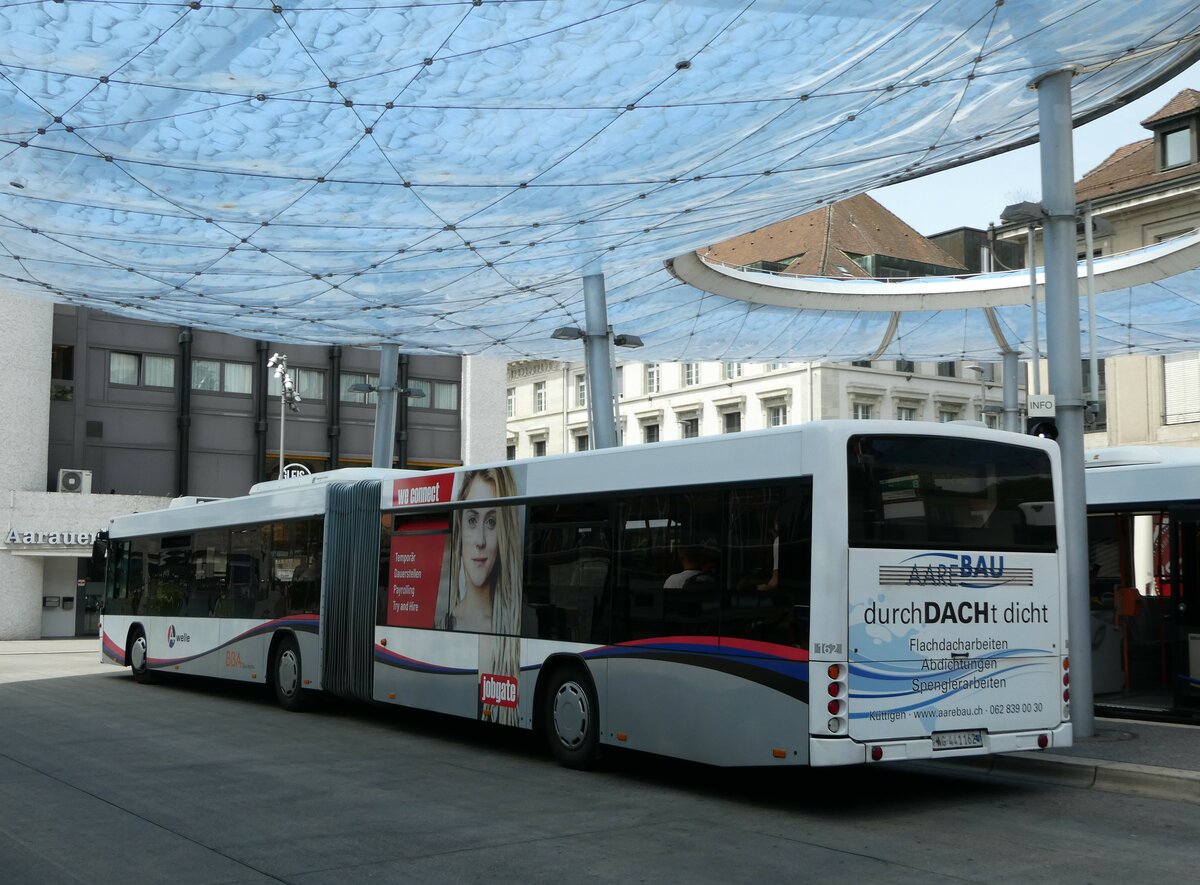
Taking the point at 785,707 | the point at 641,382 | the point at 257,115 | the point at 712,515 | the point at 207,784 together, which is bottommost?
the point at 207,784

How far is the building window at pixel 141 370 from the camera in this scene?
41.8 meters

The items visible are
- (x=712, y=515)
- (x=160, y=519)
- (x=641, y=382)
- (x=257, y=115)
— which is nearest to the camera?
(x=712, y=515)

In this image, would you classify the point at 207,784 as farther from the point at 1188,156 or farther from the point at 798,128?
the point at 1188,156

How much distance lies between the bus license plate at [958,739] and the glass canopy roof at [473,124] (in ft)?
25.9

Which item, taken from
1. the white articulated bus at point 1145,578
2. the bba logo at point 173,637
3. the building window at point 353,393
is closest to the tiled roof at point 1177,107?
the building window at point 353,393

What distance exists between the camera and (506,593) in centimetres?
1332

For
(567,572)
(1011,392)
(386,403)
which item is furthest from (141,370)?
(567,572)

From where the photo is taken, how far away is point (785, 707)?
9.82 metres

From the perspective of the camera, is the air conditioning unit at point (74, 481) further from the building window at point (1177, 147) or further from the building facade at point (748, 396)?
the building window at point (1177, 147)

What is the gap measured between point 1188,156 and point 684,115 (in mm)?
31763

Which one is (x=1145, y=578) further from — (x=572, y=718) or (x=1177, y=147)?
(x=1177, y=147)

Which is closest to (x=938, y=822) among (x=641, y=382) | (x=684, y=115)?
(x=684, y=115)

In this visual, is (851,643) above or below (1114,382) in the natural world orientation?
below

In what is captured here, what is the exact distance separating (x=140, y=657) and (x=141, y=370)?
70.9ft
